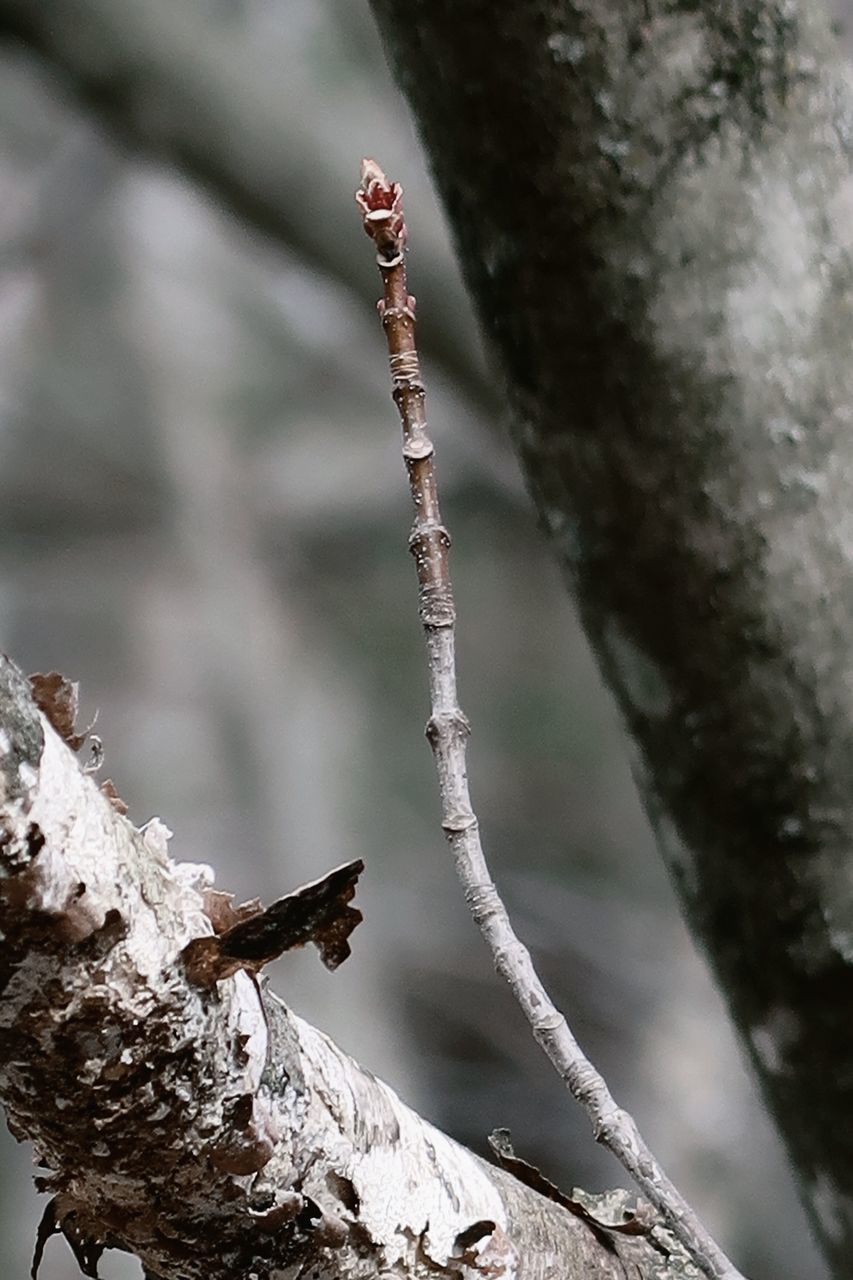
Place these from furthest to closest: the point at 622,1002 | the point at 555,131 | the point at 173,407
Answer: the point at 173,407 → the point at 622,1002 → the point at 555,131

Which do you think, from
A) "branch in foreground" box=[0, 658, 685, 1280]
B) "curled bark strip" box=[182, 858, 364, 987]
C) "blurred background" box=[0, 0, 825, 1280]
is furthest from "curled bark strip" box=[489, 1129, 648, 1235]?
"blurred background" box=[0, 0, 825, 1280]

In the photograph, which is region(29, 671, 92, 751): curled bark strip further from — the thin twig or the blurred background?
the blurred background

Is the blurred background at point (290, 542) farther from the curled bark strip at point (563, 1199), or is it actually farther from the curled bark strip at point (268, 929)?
the curled bark strip at point (268, 929)

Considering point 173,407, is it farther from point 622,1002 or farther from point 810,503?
point 810,503

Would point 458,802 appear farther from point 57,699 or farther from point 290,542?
point 290,542

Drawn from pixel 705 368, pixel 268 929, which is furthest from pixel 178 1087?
pixel 705 368

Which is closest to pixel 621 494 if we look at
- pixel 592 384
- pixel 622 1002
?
pixel 592 384
